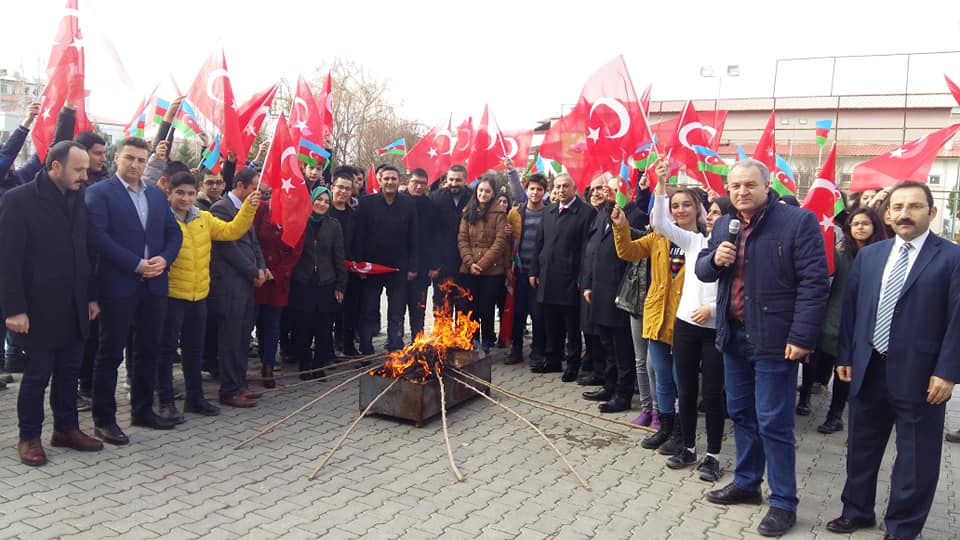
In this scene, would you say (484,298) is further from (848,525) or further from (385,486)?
(848,525)

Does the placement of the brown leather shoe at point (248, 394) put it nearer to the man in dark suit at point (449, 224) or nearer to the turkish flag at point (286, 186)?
the turkish flag at point (286, 186)

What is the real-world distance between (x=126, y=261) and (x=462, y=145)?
21.6 feet

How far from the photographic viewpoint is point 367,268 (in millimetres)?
8242

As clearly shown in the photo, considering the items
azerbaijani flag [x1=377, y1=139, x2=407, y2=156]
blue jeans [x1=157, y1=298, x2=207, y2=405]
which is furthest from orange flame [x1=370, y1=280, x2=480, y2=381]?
azerbaijani flag [x1=377, y1=139, x2=407, y2=156]

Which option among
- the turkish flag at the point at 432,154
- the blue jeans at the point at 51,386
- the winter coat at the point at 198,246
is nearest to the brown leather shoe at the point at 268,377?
the winter coat at the point at 198,246

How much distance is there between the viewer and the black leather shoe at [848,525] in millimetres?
4242

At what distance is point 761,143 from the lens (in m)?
8.16

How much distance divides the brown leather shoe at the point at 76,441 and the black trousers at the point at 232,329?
1.45 m

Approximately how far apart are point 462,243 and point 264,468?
4323 millimetres

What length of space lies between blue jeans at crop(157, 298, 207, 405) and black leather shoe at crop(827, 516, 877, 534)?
17.2ft

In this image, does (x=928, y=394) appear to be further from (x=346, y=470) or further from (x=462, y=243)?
(x=462, y=243)

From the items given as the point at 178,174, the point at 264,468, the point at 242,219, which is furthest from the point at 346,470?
the point at 178,174

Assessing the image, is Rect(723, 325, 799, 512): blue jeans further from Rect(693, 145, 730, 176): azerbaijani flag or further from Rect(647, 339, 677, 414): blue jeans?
Rect(693, 145, 730, 176): azerbaijani flag

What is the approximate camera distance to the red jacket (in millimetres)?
7124
